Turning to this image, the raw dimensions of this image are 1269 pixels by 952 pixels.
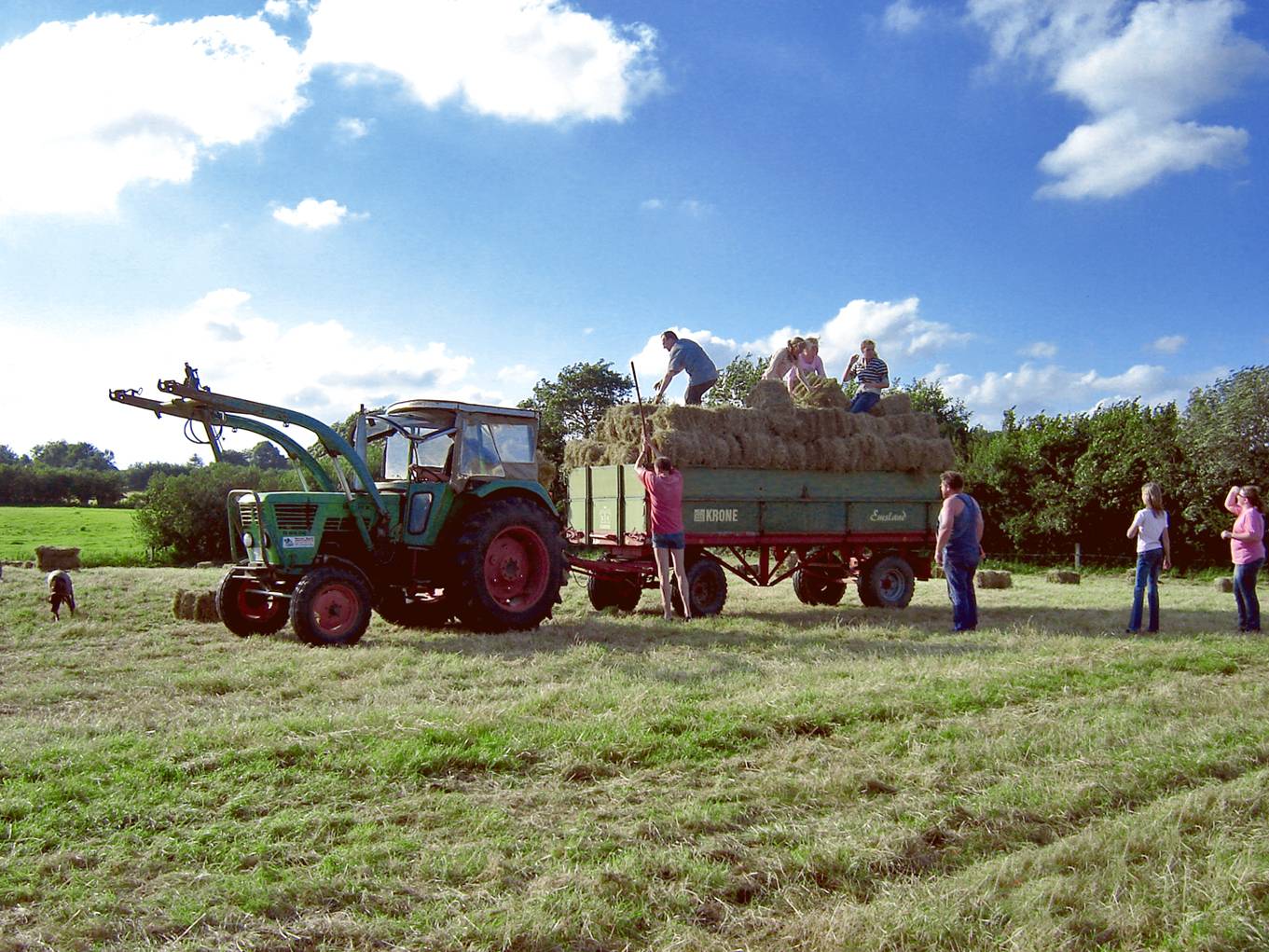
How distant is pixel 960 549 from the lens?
33.0 feet

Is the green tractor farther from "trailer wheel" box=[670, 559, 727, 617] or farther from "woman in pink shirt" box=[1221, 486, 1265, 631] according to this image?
"woman in pink shirt" box=[1221, 486, 1265, 631]

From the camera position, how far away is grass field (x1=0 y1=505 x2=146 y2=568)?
105 ft

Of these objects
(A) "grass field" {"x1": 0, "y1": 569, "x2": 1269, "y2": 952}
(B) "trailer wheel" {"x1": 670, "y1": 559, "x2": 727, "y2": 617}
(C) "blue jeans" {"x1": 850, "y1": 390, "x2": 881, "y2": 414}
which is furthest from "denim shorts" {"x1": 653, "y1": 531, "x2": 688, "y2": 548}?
(C) "blue jeans" {"x1": 850, "y1": 390, "x2": 881, "y2": 414}

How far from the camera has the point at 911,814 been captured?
4.25m

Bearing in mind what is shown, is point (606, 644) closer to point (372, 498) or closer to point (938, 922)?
point (372, 498)

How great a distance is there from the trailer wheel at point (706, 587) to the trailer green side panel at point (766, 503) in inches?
17.8

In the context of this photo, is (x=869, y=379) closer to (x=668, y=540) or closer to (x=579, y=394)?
(x=668, y=540)

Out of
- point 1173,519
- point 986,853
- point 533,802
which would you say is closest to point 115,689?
point 533,802

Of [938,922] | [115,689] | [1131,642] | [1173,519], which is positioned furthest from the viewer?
[1173,519]

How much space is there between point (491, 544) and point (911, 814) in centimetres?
658

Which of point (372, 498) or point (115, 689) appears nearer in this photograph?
point (115, 689)

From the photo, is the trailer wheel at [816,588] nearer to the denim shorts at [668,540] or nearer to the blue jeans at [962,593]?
the denim shorts at [668,540]

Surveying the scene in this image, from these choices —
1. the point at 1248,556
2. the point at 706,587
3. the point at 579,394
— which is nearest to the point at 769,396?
the point at 706,587

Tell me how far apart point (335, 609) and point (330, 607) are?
50 mm
